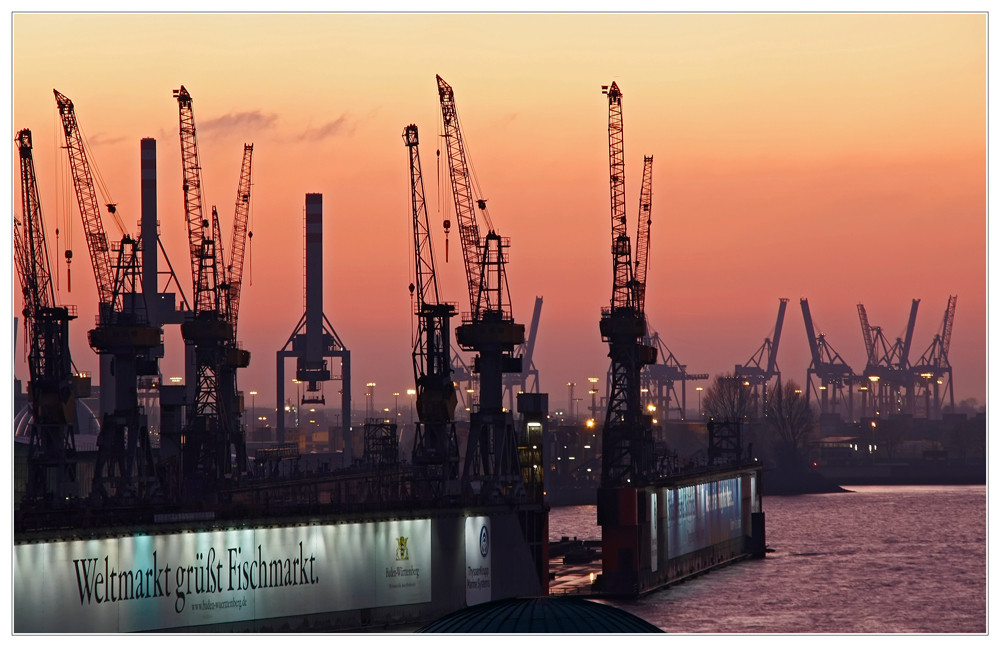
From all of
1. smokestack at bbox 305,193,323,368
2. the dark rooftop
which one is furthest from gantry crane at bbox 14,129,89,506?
smokestack at bbox 305,193,323,368

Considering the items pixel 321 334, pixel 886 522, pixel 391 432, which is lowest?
pixel 886 522

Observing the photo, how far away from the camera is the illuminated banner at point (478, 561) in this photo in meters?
78.4

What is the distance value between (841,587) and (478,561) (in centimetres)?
4090

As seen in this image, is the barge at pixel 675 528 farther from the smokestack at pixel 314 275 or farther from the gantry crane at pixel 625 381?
the smokestack at pixel 314 275

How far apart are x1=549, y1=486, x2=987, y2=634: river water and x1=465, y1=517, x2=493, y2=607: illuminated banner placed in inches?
474

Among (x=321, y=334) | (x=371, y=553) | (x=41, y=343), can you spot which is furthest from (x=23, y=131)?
(x=321, y=334)

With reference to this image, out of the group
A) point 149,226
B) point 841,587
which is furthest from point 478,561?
point 149,226

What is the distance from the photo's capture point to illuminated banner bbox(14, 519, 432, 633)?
189ft

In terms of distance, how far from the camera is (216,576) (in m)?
64.2

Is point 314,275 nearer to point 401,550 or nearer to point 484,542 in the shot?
point 484,542

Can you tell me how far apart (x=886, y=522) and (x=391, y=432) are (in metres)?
74.8

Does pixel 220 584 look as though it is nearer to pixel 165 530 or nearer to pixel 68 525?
pixel 165 530

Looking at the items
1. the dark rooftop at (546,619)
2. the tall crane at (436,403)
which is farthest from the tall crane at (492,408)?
the dark rooftop at (546,619)

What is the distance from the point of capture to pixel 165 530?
62.4 metres
